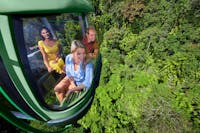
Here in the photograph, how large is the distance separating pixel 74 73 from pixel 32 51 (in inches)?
13.6

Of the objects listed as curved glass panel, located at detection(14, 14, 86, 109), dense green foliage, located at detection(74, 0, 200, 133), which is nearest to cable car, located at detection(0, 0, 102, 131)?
curved glass panel, located at detection(14, 14, 86, 109)

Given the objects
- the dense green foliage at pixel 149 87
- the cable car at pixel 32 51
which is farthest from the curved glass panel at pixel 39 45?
the dense green foliage at pixel 149 87

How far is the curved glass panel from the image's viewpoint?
2324mm

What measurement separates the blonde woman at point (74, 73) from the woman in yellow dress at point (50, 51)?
0.06m

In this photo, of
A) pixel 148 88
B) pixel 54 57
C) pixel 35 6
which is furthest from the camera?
pixel 148 88

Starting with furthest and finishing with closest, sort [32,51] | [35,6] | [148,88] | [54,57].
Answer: [148,88]
[54,57]
[32,51]
[35,6]

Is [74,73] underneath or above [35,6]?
underneath

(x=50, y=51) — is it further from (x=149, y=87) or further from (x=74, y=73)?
(x=149, y=87)

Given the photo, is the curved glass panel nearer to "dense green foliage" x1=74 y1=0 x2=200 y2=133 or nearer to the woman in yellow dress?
the woman in yellow dress

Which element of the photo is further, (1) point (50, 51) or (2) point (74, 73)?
(2) point (74, 73)

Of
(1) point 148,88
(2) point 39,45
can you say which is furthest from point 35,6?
(1) point 148,88

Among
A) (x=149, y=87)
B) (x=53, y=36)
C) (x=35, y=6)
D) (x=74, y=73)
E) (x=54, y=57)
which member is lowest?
(x=149, y=87)

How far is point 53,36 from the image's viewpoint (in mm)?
2455

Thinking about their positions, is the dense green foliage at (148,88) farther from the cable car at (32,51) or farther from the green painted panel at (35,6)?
the green painted panel at (35,6)
